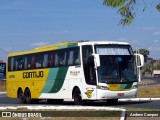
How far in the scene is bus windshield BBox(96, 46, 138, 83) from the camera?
75.6ft

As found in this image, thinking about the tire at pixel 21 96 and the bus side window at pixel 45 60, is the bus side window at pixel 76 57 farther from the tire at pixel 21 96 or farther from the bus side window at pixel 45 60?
the tire at pixel 21 96

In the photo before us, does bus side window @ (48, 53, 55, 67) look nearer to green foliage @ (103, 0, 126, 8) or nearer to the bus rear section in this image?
the bus rear section

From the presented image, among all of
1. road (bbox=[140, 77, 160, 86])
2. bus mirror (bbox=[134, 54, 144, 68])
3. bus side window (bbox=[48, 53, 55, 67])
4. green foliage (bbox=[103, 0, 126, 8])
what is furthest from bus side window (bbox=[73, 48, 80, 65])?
road (bbox=[140, 77, 160, 86])

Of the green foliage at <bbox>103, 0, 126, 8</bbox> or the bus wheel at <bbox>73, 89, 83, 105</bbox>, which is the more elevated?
the green foliage at <bbox>103, 0, 126, 8</bbox>

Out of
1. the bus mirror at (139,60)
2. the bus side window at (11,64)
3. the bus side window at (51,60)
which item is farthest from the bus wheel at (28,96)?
the bus mirror at (139,60)

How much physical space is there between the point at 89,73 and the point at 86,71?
22 centimetres

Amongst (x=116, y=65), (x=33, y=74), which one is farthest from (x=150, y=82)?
(x=116, y=65)

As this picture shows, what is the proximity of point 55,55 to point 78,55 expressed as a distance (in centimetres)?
285

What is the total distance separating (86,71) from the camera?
23.5m

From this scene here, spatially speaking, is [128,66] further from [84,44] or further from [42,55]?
[42,55]

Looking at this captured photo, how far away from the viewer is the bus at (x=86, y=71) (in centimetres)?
2303

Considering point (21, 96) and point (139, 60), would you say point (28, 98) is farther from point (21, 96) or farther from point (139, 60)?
point (139, 60)

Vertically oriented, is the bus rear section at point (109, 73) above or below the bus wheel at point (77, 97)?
above

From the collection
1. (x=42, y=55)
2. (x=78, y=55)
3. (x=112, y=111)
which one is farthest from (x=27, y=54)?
(x=112, y=111)
